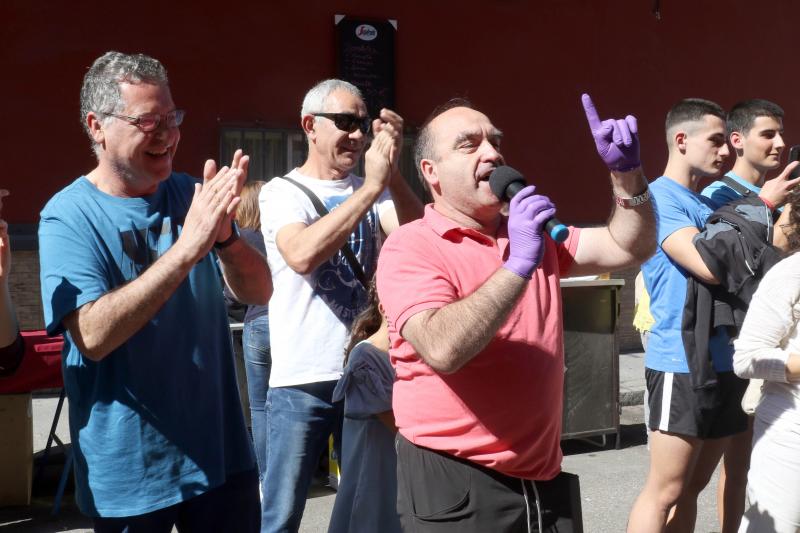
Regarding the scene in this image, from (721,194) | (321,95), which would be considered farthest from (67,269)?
(721,194)

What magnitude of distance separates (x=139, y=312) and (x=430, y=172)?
89cm

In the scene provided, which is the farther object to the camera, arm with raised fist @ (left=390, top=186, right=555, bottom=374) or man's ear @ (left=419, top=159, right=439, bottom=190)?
man's ear @ (left=419, top=159, right=439, bottom=190)

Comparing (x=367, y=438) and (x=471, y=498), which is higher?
(x=471, y=498)

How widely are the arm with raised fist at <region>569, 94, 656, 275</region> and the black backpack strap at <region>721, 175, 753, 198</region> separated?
1.92m

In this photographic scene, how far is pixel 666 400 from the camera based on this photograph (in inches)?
157

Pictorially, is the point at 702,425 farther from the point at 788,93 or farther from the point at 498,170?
the point at 788,93

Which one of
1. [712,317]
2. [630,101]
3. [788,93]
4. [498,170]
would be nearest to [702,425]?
[712,317]

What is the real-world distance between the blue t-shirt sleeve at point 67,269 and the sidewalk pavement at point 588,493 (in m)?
3.05

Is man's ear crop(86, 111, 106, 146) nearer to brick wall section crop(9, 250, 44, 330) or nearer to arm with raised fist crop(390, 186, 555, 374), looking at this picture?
A: arm with raised fist crop(390, 186, 555, 374)

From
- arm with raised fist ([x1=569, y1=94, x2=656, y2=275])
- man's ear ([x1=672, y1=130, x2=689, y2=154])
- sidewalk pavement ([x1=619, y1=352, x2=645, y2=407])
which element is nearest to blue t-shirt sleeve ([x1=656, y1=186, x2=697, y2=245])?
man's ear ([x1=672, y1=130, x2=689, y2=154])

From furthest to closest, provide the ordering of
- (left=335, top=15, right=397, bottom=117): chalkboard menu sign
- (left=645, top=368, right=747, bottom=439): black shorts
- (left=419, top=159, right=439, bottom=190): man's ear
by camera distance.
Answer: (left=335, top=15, right=397, bottom=117): chalkboard menu sign, (left=645, top=368, right=747, bottom=439): black shorts, (left=419, top=159, right=439, bottom=190): man's ear

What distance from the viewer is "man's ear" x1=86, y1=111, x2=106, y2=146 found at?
262 cm

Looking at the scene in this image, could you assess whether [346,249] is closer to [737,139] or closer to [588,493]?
[737,139]

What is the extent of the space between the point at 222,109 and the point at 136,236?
22.7 ft
